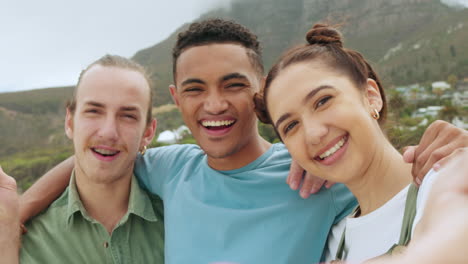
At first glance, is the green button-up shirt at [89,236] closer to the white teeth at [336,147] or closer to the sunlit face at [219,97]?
the sunlit face at [219,97]

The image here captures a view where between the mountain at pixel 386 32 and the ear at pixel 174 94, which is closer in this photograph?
the ear at pixel 174 94

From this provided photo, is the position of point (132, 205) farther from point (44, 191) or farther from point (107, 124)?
point (44, 191)

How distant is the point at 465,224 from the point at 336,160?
1068mm

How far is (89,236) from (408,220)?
85.8 inches

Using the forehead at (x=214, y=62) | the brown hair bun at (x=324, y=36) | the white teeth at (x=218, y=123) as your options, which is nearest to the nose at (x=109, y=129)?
the forehead at (x=214, y=62)

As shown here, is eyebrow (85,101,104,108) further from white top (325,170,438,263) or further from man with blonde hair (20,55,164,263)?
white top (325,170,438,263)

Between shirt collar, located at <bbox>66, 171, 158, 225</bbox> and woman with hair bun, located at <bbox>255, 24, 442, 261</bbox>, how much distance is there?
1334 millimetres

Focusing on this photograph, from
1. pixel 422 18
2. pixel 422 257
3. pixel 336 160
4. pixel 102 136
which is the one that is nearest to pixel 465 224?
pixel 422 257

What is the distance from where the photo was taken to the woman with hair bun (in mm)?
1743

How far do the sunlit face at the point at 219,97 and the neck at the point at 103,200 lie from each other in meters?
0.79

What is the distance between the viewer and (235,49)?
2.71 m

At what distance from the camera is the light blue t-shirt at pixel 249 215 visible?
2127mm

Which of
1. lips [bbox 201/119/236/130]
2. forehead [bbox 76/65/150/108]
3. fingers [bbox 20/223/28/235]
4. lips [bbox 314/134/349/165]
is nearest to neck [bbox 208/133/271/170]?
lips [bbox 201/119/236/130]

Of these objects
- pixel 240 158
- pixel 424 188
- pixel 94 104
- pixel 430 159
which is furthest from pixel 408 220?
pixel 94 104
